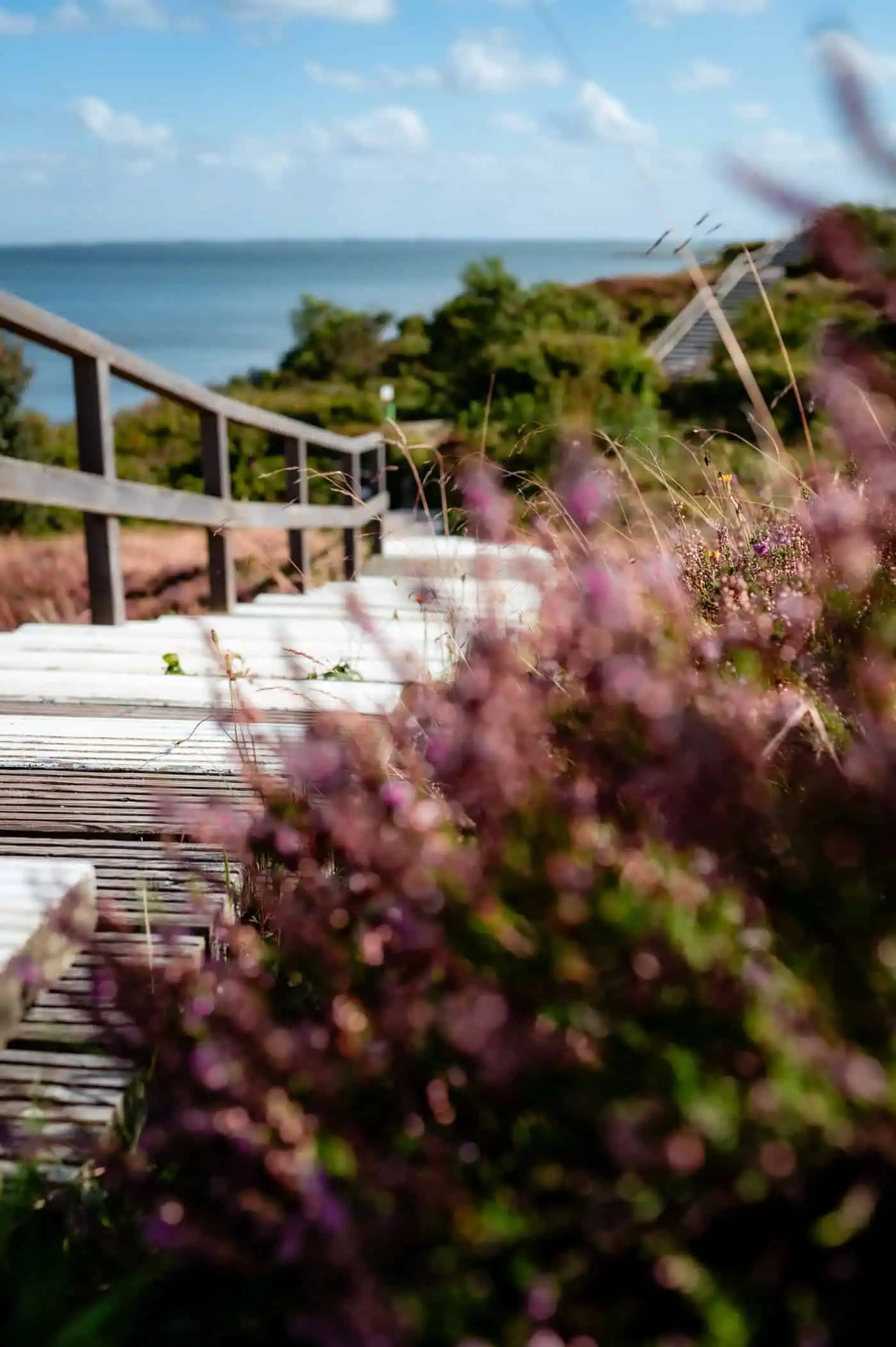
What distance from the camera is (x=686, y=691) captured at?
1.40 m

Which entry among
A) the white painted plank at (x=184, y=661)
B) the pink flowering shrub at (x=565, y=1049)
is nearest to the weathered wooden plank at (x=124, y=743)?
the white painted plank at (x=184, y=661)

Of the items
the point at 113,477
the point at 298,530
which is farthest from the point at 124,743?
the point at 298,530

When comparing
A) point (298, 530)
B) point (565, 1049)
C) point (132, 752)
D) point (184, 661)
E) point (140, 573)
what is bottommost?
point (140, 573)

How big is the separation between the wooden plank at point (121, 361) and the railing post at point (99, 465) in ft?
0.24

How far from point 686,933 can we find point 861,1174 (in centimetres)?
Answer: 26

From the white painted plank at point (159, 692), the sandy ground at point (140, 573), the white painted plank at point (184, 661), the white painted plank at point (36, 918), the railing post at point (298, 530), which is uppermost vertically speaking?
the white painted plank at point (36, 918)

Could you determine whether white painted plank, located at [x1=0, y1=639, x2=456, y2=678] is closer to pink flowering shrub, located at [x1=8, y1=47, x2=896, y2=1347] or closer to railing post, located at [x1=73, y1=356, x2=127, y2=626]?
railing post, located at [x1=73, y1=356, x2=127, y2=626]

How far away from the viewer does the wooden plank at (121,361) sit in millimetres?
3566

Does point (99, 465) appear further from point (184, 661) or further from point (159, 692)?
point (159, 692)

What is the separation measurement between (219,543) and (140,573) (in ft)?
23.0

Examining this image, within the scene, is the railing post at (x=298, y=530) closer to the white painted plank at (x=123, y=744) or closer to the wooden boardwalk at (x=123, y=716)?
the wooden boardwalk at (x=123, y=716)

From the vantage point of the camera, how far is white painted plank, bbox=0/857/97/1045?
163 cm

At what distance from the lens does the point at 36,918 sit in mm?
1750

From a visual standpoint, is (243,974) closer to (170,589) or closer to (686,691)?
(686,691)
